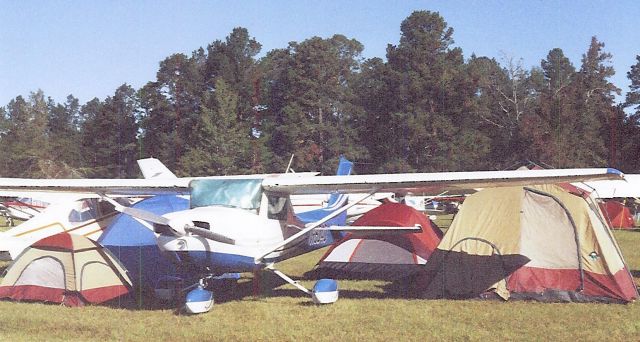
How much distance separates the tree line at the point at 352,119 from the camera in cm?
4759

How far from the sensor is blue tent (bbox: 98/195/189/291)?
9859mm

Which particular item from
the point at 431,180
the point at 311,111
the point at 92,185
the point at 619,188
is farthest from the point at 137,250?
the point at 311,111

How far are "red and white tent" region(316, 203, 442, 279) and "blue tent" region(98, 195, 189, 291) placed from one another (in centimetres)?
325

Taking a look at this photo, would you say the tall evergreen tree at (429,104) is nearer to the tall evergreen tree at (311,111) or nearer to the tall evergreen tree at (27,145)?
the tall evergreen tree at (311,111)

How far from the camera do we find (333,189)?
32.9 ft

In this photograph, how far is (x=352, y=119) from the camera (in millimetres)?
57312

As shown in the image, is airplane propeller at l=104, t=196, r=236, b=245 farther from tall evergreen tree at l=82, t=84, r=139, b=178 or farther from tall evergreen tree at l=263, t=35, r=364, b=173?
tall evergreen tree at l=82, t=84, r=139, b=178

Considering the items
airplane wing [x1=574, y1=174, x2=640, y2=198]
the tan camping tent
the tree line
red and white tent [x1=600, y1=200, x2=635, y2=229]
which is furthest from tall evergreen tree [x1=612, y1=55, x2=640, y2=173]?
the tan camping tent

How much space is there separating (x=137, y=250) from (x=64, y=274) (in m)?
1.23

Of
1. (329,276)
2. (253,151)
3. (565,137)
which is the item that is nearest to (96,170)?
(253,151)

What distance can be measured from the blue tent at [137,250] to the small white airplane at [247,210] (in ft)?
2.15

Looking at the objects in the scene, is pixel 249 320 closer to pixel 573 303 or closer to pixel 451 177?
pixel 451 177

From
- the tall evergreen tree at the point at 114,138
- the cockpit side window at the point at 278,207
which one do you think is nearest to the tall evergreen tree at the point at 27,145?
the tall evergreen tree at the point at 114,138

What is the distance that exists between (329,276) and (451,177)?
4.03m
